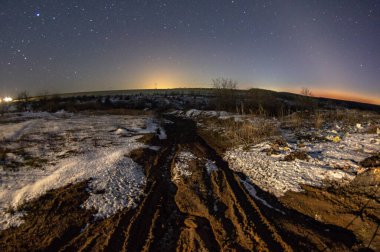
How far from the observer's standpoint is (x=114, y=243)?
5.02 m

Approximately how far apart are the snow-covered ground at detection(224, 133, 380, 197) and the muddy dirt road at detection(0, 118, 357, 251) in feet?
4.02

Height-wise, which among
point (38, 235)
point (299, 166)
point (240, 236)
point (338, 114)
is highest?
point (338, 114)

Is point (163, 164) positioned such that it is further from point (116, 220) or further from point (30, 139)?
point (30, 139)

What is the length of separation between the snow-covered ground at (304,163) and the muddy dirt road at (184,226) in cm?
123

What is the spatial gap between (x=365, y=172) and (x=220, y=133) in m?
10.9

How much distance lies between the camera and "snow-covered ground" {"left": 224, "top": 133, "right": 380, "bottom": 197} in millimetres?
7718

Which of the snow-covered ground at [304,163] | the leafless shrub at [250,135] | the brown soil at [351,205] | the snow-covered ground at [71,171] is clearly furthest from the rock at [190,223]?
the leafless shrub at [250,135]

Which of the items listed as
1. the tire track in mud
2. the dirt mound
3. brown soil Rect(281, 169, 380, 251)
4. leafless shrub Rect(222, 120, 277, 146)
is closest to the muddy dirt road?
the tire track in mud

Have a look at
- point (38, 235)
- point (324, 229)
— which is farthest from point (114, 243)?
point (324, 229)

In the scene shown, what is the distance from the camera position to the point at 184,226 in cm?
559

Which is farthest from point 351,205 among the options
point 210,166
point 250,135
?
point 250,135

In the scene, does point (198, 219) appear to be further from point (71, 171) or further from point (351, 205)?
point (71, 171)

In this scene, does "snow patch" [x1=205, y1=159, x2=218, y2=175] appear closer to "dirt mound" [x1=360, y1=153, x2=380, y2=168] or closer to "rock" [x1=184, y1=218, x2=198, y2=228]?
"rock" [x1=184, y1=218, x2=198, y2=228]

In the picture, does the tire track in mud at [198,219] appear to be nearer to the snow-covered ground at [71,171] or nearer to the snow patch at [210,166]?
the snow patch at [210,166]
